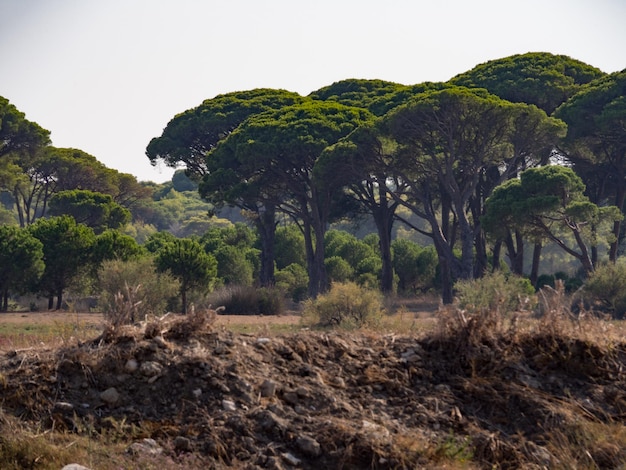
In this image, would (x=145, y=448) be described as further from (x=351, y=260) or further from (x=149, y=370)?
(x=351, y=260)

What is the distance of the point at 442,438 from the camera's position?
6.43 meters

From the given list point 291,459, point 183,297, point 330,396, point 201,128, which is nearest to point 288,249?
point 201,128

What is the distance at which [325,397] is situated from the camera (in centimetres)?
663

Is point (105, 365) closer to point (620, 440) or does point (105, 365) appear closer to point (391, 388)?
point (391, 388)

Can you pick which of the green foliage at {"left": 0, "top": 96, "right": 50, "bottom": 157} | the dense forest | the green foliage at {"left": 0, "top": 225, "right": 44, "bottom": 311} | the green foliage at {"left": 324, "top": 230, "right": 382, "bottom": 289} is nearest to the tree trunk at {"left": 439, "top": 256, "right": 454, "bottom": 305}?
the dense forest

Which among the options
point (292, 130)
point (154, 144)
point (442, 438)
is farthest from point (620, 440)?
point (154, 144)

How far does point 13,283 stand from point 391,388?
2611cm

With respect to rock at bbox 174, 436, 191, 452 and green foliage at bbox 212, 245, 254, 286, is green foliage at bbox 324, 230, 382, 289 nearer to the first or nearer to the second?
green foliage at bbox 212, 245, 254, 286

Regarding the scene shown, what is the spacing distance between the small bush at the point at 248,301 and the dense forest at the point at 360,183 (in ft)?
2.25

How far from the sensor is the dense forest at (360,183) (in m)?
31.0

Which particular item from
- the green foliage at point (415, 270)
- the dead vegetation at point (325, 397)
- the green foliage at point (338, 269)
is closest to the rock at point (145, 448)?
the dead vegetation at point (325, 397)

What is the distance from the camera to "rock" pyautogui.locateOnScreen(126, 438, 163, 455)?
571cm

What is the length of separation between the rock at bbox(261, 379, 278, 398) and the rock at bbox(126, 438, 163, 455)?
1027 mm

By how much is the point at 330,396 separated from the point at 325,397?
5cm
